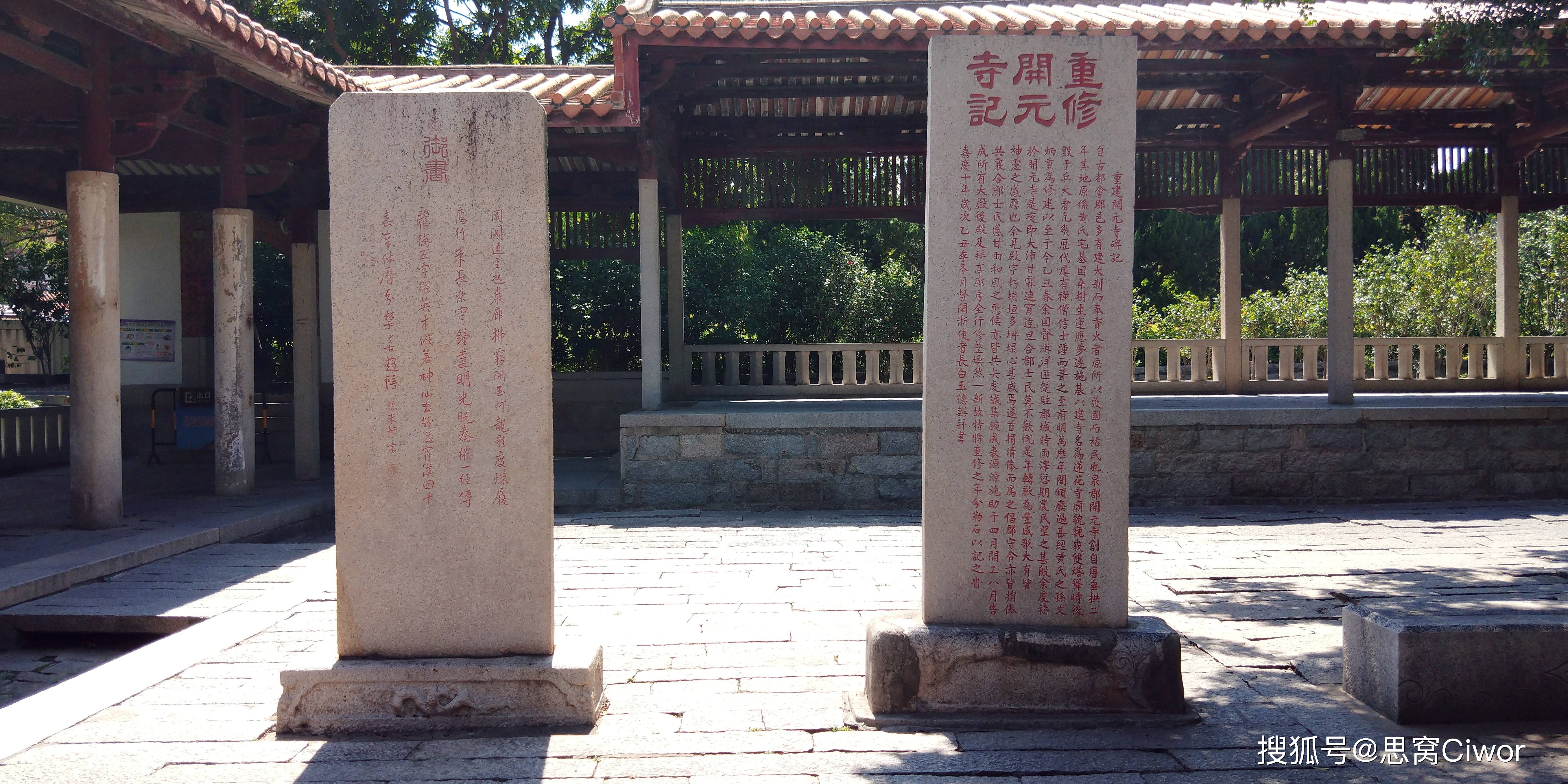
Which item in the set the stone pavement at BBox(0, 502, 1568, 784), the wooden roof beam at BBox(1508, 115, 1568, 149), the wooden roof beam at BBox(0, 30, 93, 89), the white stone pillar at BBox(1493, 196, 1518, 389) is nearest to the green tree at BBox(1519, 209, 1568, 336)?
the white stone pillar at BBox(1493, 196, 1518, 389)

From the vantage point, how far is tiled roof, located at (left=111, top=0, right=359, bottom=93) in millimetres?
5371

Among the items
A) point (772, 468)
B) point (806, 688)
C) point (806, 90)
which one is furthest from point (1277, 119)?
point (806, 688)

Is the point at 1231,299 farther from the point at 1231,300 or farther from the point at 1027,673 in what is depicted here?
the point at 1027,673

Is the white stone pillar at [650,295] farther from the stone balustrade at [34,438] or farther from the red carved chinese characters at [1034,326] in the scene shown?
the stone balustrade at [34,438]

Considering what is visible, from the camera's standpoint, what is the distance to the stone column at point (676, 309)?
9930 mm

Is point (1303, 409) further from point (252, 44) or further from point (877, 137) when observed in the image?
point (252, 44)

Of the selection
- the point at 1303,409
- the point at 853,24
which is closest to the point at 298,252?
the point at 853,24

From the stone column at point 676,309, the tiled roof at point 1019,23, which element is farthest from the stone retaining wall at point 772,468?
the tiled roof at point 1019,23

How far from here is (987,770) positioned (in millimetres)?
2902

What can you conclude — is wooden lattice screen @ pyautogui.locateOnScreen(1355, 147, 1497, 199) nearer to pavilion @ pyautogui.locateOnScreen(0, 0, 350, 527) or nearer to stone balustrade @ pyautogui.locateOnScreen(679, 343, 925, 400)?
stone balustrade @ pyautogui.locateOnScreen(679, 343, 925, 400)

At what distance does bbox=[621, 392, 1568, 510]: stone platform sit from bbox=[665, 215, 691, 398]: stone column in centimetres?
209

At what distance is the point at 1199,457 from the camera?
783 centimetres

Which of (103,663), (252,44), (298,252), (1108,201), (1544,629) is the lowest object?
(103,663)

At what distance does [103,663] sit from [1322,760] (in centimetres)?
465
